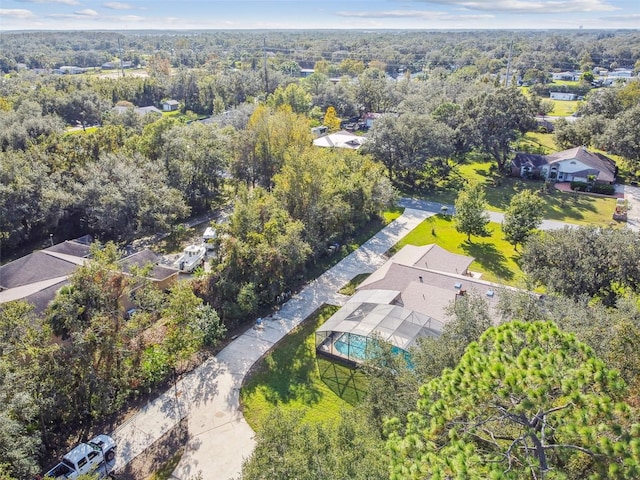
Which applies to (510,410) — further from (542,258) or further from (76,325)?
(542,258)

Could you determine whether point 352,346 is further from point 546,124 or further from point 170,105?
point 170,105

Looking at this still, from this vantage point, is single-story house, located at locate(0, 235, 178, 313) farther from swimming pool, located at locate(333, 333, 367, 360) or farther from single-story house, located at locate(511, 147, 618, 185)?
single-story house, located at locate(511, 147, 618, 185)

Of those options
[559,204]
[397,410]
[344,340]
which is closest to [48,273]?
[344,340]

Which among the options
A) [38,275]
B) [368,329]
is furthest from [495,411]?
[38,275]

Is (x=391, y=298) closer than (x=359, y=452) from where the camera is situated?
No

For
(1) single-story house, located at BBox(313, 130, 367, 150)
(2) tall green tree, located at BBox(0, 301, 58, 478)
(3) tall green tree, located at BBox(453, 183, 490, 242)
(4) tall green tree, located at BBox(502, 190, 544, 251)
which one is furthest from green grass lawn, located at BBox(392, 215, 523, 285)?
(2) tall green tree, located at BBox(0, 301, 58, 478)
